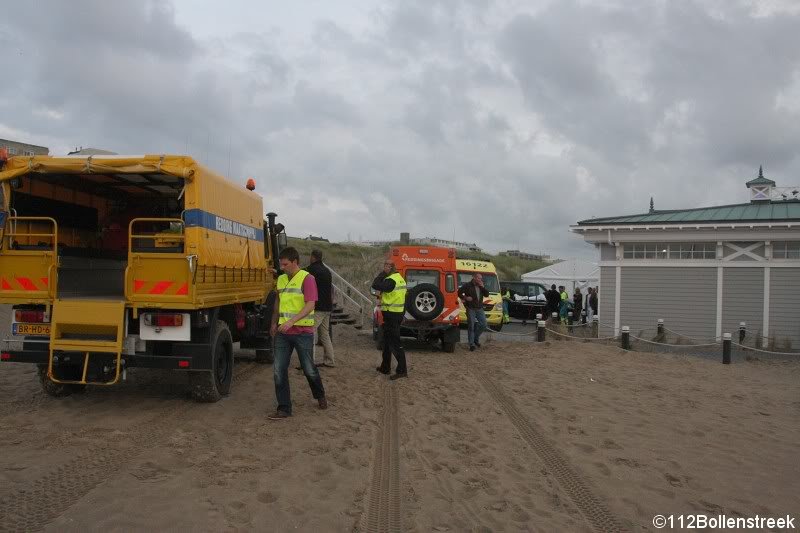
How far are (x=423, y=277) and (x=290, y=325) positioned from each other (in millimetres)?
8039

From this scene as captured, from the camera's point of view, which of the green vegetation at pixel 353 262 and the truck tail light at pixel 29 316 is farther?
the green vegetation at pixel 353 262

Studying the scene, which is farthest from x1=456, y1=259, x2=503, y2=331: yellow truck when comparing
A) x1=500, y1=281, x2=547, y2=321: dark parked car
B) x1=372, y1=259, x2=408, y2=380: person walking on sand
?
x1=372, y1=259, x2=408, y2=380: person walking on sand

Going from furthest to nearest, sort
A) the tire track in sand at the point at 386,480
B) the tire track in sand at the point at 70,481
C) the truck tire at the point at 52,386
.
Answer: the truck tire at the point at 52,386
the tire track in sand at the point at 386,480
the tire track in sand at the point at 70,481

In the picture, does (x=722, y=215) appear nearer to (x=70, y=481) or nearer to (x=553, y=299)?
(x=553, y=299)

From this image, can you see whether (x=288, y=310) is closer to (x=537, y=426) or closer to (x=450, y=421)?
(x=450, y=421)

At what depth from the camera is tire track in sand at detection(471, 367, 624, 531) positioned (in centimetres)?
448

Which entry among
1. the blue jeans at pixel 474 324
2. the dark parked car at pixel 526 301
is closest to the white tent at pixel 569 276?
the dark parked car at pixel 526 301

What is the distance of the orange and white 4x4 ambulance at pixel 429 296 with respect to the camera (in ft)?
42.6

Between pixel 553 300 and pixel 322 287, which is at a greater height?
pixel 322 287

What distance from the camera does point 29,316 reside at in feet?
22.6

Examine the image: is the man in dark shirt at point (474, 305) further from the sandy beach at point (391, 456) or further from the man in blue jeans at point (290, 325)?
the man in blue jeans at point (290, 325)

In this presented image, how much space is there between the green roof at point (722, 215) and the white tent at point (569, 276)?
1048cm

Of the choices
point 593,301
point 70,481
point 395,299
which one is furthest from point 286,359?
point 593,301

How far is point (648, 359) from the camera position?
1322 cm
